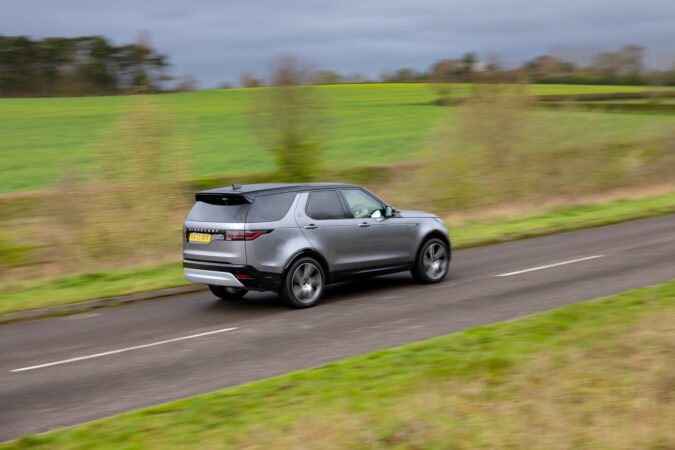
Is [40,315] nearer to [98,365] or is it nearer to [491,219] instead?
[98,365]

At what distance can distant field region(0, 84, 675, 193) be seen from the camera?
1081 inches

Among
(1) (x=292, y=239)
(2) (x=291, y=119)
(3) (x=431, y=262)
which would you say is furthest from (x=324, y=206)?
(2) (x=291, y=119)

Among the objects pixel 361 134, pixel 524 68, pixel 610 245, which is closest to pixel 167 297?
pixel 610 245

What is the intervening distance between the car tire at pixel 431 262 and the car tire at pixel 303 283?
2017mm

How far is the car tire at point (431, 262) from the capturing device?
1260cm

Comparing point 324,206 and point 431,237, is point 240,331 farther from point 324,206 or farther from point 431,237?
point 431,237

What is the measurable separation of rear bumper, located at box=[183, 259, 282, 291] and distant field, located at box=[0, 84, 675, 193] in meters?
6.74

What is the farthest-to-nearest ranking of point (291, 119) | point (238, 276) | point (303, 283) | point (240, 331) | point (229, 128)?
point (229, 128)
point (291, 119)
point (303, 283)
point (238, 276)
point (240, 331)

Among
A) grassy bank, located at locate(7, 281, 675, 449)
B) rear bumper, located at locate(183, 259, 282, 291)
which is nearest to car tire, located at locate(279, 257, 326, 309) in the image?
rear bumper, located at locate(183, 259, 282, 291)

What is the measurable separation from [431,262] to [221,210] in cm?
389

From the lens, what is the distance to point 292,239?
1077cm

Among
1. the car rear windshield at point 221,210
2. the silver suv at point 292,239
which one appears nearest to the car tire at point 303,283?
the silver suv at point 292,239

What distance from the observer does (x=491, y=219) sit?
22484 millimetres

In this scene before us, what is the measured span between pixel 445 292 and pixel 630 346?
4.69 metres
